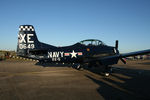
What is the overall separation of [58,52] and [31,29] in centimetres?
383

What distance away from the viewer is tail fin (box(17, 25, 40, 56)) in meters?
12.6

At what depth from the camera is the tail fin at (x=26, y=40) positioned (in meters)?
12.6

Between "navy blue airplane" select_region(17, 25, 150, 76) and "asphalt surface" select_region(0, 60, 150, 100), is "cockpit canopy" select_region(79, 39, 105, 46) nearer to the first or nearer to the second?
"navy blue airplane" select_region(17, 25, 150, 76)

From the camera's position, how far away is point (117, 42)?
48.9ft

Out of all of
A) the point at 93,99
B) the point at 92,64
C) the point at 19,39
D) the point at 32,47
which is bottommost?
the point at 93,99

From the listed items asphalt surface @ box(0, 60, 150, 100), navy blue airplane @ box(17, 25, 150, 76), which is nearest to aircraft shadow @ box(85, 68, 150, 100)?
asphalt surface @ box(0, 60, 150, 100)

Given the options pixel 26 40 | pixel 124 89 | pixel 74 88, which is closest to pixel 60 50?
pixel 26 40

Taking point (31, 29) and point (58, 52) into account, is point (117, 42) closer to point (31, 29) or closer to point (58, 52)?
point (58, 52)

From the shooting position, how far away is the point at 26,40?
12.9m

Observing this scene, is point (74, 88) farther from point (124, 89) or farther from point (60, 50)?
point (60, 50)

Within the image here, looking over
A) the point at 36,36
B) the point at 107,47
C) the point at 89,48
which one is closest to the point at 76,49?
the point at 89,48

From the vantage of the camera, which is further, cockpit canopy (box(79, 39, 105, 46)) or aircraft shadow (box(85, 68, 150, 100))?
cockpit canopy (box(79, 39, 105, 46))

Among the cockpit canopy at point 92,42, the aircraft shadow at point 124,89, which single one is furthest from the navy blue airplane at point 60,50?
the aircraft shadow at point 124,89

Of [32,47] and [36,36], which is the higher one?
[36,36]
